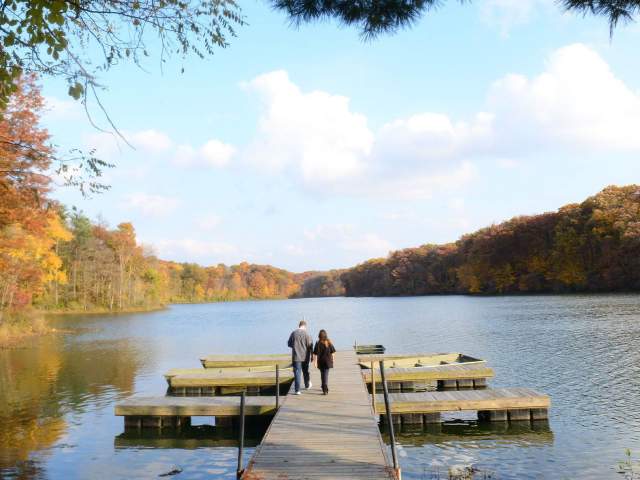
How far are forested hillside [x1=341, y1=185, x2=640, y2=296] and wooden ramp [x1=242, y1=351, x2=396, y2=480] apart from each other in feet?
222

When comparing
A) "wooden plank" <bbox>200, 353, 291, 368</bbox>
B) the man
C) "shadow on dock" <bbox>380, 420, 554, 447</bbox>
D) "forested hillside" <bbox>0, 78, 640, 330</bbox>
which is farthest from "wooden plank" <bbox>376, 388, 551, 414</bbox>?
"forested hillside" <bbox>0, 78, 640, 330</bbox>

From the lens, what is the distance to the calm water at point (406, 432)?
10.7 metres

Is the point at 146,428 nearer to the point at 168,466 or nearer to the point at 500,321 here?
the point at 168,466

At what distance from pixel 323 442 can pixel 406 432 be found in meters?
4.02

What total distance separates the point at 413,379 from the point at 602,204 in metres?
69.5

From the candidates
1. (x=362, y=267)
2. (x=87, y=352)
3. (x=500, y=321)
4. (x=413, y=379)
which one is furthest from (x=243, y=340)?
(x=362, y=267)

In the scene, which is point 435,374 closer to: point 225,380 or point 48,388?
point 225,380

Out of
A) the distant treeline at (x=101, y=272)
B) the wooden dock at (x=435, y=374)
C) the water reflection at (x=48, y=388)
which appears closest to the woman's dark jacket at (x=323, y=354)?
the wooden dock at (x=435, y=374)

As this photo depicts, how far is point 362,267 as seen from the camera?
16138cm

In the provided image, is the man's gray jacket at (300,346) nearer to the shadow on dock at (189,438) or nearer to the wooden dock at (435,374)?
the shadow on dock at (189,438)

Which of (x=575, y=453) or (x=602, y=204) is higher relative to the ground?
(x=602, y=204)

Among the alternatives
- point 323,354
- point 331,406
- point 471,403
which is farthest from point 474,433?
point 323,354

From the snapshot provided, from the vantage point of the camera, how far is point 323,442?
→ 9602 millimetres

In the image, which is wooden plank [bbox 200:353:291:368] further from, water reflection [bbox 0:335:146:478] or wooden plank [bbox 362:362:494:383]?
wooden plank [bbox 362:362:494:383]
